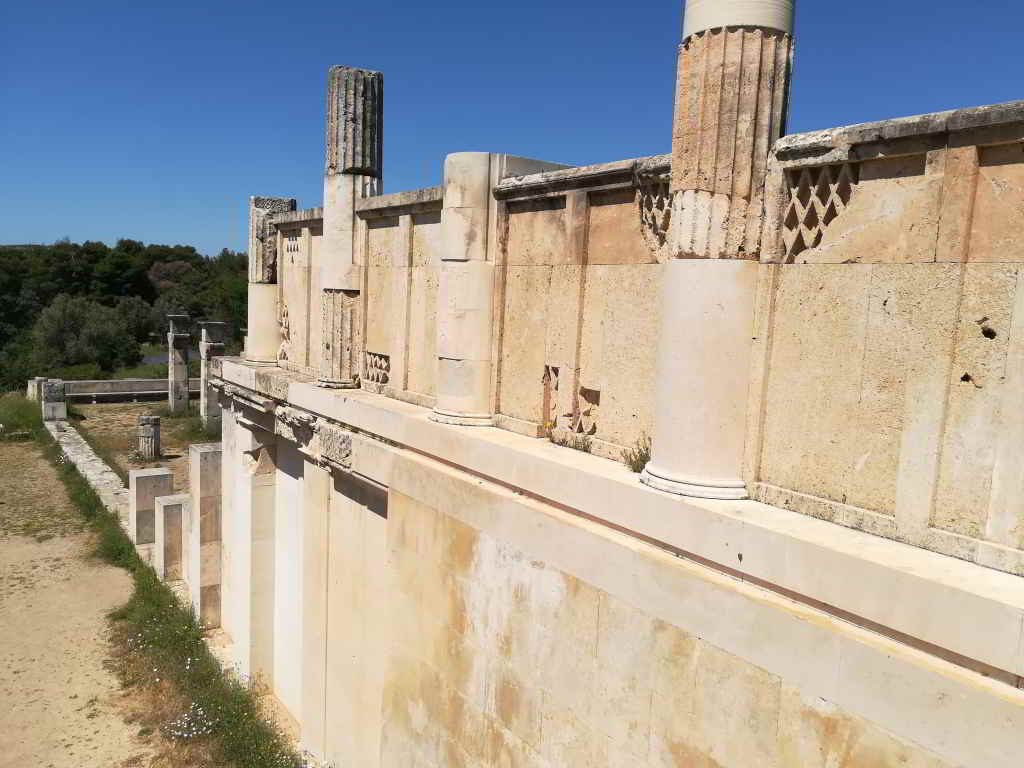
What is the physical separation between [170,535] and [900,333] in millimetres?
12219

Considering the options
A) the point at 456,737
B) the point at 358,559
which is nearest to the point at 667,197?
the point at 456,737

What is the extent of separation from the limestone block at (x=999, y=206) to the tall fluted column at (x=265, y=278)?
26.7 feet

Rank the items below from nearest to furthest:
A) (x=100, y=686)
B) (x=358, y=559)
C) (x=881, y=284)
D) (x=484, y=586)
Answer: (x=881, y=284), (x=484, y=586), (x=358, y=559), (x=100, y=686)

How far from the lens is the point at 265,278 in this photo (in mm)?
9578

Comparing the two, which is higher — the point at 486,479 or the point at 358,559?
the point at 486,479

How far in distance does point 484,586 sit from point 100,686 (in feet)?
24.0

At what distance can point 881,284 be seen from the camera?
3311 millimetres

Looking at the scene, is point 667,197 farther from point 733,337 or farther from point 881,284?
point 881,284

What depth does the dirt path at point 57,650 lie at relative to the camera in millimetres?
8320

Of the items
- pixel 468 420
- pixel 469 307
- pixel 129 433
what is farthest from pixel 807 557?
pixel 129 433

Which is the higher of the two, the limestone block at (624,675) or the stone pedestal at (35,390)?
the limestone block at (624,675)

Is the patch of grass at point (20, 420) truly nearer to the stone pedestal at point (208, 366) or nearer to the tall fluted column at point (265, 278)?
the stone pedestal at point (208, 366)

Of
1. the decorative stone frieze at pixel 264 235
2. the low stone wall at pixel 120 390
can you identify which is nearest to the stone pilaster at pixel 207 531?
the decorative stone frieze at pixel 264 235

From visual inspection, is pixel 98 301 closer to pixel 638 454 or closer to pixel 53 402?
pixel 53 402
